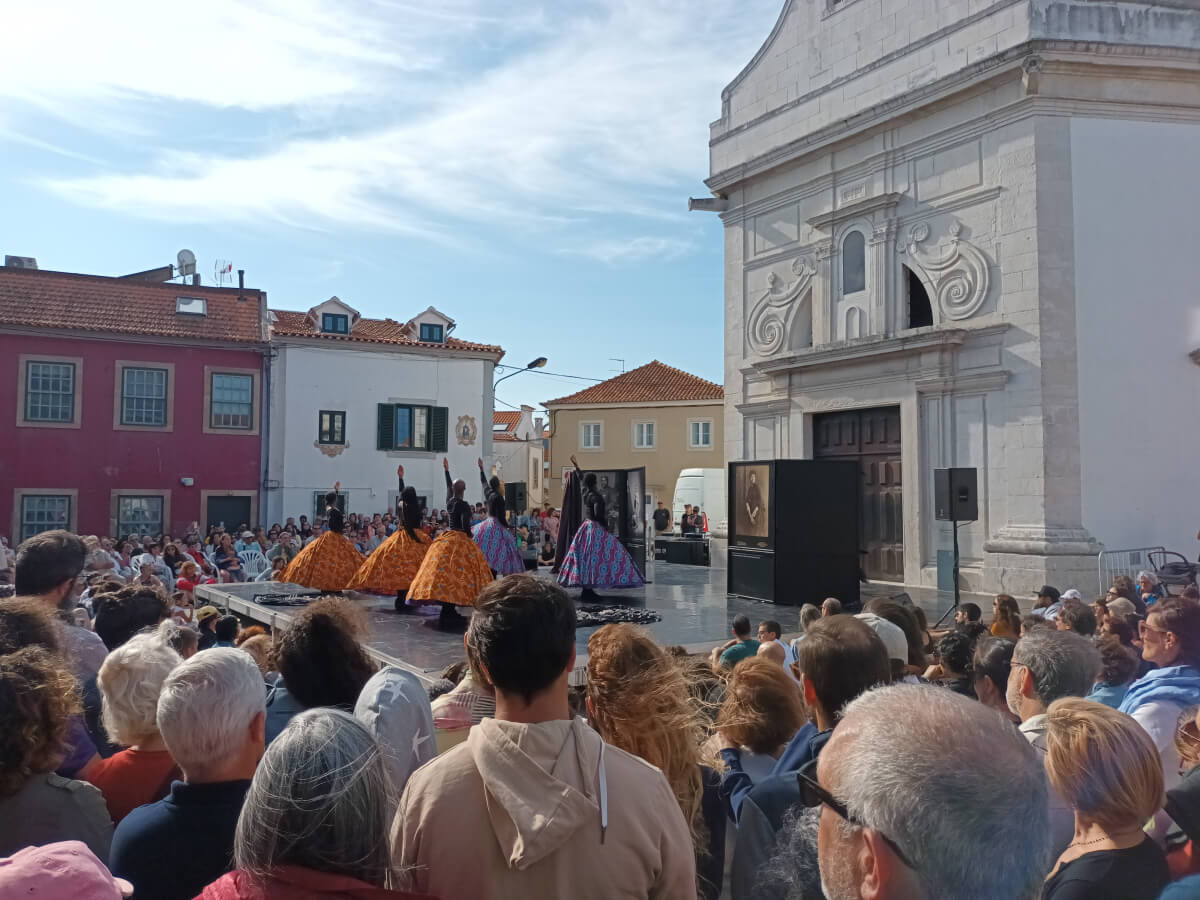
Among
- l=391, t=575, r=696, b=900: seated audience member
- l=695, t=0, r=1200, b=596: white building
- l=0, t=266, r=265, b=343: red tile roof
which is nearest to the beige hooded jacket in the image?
l=391, t=575, r=696, b=900: seated audience member

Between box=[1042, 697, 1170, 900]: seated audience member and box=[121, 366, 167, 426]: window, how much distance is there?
79.5ft

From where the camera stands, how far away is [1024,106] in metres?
13.3

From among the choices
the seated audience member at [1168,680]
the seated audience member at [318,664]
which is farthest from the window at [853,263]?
the seated audience member at [318,664]

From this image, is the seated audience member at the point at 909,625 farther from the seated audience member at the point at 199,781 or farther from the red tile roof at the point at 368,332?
the red tile roof at the point at 368,332

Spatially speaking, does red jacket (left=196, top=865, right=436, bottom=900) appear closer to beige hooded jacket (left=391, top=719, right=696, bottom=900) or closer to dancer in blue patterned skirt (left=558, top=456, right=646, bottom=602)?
beige hooded jacket (left=391, top=719, right=696, bottom=900)

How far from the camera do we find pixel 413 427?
26.5 metres

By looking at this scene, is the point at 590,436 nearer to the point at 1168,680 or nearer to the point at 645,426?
the point at 645,426

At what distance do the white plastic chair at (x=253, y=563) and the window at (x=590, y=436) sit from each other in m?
22.0

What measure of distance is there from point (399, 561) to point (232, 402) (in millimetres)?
15912

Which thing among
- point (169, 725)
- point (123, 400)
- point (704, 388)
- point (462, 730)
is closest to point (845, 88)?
point (462, 730)

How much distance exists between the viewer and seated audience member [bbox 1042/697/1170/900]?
7.00 ft

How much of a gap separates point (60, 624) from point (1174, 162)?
15457 mm

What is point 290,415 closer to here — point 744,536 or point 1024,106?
point 744,536

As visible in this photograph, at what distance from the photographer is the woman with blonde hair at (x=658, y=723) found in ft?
8.89
